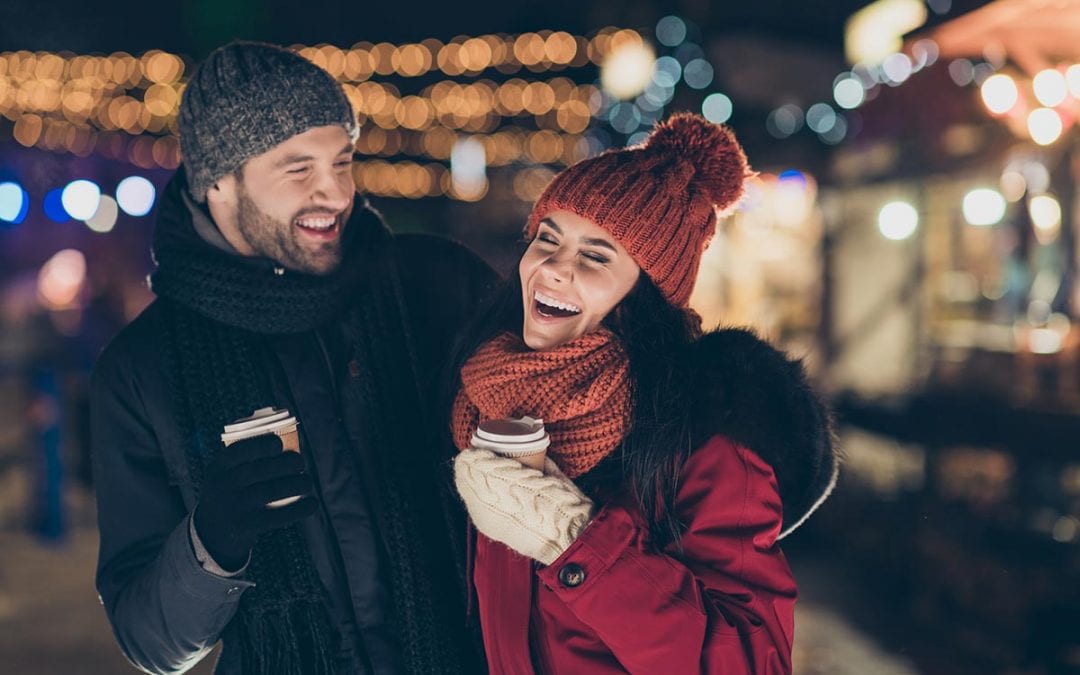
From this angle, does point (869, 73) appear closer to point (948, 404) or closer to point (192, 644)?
point (948, 404)

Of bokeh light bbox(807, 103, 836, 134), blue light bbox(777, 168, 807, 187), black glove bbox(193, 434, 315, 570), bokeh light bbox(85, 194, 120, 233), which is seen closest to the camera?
black glove bbox(193, 434, 315, 570)

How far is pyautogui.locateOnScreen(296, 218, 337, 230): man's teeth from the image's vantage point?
7.97 feet

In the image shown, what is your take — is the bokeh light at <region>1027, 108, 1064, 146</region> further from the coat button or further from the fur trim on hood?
the coat button

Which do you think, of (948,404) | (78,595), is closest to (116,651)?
(78,595)

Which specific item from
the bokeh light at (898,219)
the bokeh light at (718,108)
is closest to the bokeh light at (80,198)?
the bokeh light at (718,108)

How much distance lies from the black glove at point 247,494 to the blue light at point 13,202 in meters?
20.5

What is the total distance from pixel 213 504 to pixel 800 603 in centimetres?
526

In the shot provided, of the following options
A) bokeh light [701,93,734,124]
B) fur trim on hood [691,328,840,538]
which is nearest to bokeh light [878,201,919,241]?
bokeh light [701,93,734,124]

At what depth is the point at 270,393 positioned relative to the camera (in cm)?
233

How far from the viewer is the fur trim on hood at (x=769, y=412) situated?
1.99 metres

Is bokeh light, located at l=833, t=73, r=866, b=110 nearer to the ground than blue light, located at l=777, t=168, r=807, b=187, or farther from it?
farther from it

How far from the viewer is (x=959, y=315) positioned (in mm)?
9164

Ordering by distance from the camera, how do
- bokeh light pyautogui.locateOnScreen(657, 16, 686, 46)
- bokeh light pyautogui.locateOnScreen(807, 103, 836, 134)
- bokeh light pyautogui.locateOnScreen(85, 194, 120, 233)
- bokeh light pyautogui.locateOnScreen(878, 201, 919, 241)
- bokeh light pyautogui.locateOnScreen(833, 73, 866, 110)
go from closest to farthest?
bokeh light pyautogui.locateOnScreen(833, 73, 866, 110)
bokeh light pyautogui.locateOnScreen(878, 201, 919, 241)
bokeh light pyautogui.locateOnScreen(807, 103, 836, 134)
bokeh light pyautogui.locateOnScreen(657, 16, 686, 46)
bokeh light pyautogui.locateOnScreen(85, 194, 120, 233)

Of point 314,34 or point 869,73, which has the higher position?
point 314,34
